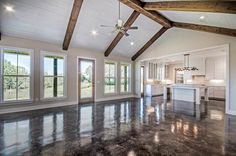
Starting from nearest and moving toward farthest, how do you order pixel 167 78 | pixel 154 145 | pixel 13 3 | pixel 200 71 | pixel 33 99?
pixel 154 145 → pixel 13 3 → pixel 33 99 → pixel 200 71 → pixel 167 78

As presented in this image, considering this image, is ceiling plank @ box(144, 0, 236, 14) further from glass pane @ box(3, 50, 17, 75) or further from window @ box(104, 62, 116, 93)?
glass pane @ box(3, 50, 17, 75)

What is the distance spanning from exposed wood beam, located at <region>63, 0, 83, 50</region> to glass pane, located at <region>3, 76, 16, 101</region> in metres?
2.59

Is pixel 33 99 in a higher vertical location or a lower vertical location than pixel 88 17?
lower

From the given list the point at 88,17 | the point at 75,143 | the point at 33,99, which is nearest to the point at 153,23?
the point at 88,17

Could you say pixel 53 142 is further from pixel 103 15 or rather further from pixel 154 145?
pixel 103 15

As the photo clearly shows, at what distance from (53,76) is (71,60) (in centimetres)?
120

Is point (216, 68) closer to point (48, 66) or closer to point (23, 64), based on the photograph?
point (48, 66)

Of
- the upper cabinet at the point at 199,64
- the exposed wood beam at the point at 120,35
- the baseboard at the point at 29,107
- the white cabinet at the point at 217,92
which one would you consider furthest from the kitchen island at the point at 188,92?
the baseboard at the point at 29,107

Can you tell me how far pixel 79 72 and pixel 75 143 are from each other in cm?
511

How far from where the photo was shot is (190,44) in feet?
21.8

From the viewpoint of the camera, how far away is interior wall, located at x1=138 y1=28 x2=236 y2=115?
512 cm

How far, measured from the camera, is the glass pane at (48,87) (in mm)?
6199

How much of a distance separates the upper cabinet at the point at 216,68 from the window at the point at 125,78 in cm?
536

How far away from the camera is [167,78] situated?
1261cm
